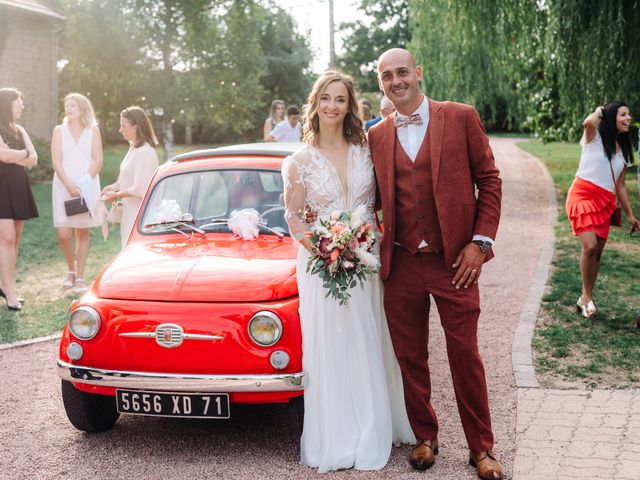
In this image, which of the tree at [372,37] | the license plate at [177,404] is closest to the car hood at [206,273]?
the license plate at [177,404]

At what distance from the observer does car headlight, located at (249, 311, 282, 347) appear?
175 inches

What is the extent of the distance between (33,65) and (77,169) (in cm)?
2104

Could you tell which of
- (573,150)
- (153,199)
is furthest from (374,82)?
(153,199)

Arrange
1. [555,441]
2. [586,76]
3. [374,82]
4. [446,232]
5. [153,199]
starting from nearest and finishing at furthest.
Result: [446,232] < [555,441] < [153,199] < [586,76] < [374,82]

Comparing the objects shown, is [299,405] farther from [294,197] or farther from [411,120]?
[411,120]

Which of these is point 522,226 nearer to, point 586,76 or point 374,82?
point 586,76

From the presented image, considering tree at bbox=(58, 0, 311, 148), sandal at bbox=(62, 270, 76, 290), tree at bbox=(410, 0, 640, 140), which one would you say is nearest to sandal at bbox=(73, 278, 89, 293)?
sandal at bbox=(62, 270, 76, 290)

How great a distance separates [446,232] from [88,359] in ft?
7.07

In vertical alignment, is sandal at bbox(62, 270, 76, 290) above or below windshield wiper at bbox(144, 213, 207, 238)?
below

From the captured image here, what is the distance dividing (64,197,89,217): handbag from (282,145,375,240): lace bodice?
530 centimetres

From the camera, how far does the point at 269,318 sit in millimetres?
4484

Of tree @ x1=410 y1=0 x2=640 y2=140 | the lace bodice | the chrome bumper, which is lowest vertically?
the chrome bumper

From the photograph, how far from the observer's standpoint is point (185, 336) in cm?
446

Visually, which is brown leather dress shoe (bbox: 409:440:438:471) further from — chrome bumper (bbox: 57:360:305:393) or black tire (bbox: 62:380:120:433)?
black tire (bbox: 62:380:120:433)
